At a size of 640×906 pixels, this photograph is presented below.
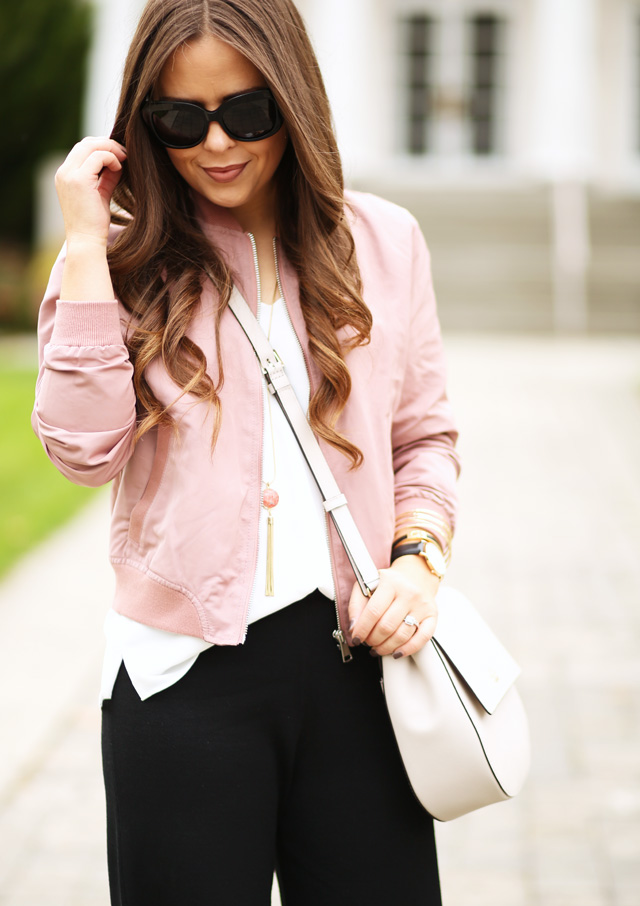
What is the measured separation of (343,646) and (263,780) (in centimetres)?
24

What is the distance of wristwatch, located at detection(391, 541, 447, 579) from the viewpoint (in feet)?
5.83

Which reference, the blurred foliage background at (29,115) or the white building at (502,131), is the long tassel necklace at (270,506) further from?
the white building at (502,131)

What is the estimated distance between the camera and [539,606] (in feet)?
17.8

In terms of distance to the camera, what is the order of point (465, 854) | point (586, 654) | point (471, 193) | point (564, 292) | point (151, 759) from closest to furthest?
1. point (151, 759)
2. point (465, 854)
3. point (586, 654)
4. point (564, 292)
5. point (471, 193)

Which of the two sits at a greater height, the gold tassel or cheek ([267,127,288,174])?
cheek ([267,127,288,174])

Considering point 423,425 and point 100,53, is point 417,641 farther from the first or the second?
point 100,53

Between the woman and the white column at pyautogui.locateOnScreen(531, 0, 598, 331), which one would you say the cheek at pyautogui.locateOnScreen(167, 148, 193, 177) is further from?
the white column at pyautogui.locateOnScreen(531, 0, 598, 331)

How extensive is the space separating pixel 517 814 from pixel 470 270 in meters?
13.6

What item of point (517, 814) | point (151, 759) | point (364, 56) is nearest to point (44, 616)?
point (517, 814)

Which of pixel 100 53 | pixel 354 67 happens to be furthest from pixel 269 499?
pixel 100 53

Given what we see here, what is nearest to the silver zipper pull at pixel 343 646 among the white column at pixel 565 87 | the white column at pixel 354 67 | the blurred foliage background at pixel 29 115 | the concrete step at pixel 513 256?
the blurred foliage background at pixel 29 115

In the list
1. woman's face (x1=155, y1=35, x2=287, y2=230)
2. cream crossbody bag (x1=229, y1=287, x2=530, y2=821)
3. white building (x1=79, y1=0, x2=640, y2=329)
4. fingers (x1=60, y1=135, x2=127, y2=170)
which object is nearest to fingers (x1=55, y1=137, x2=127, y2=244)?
fingers (x1=60, y1=135, x2=127, y2=170)

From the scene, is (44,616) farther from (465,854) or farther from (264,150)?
(264,150)

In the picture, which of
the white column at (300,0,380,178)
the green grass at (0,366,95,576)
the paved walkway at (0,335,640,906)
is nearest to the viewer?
the paved walkway at (0,335,640,906)
